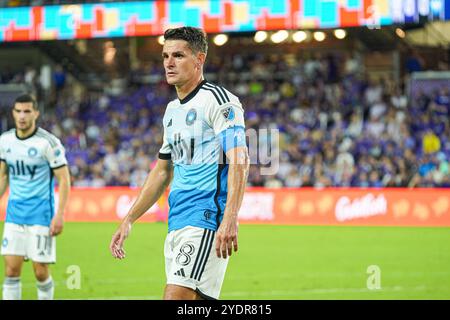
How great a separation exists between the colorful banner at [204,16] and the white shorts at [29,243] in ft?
51.9

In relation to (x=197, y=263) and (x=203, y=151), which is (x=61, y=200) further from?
(x=197, y=263)

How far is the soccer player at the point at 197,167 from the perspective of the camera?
545 centimetres

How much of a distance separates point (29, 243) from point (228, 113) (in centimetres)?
408

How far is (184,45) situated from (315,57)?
81.4 feet

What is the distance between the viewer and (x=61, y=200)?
8.84 metres

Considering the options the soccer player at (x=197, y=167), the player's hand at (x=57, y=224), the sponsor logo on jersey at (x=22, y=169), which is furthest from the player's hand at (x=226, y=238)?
the sponsor logo on jersey at (x=22, y=169)

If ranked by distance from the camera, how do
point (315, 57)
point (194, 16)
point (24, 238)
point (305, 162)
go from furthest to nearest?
point (315, 57) < point (194, 16) < point (305, 162) < point (24, 238)

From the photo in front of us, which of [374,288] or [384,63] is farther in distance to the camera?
[384,63]

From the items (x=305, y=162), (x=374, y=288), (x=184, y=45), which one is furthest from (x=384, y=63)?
(x=184, y=45)

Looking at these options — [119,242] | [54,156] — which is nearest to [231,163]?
[119,242]

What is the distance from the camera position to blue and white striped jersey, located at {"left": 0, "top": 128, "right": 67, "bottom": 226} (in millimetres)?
8930

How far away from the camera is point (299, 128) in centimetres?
2589

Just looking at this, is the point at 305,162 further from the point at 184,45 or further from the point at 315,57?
the point at 184,45

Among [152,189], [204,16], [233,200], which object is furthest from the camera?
[204,16]
